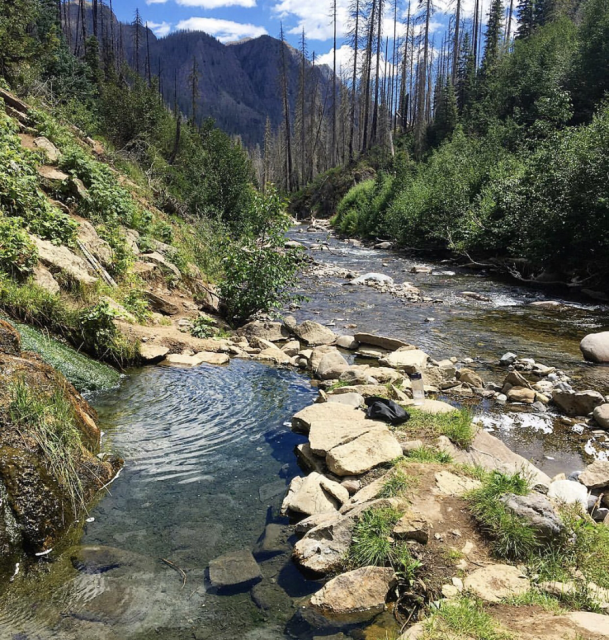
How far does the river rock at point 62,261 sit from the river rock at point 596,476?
24.9 ft

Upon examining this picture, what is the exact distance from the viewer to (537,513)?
3352mm

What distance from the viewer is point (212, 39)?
173750 millimetres

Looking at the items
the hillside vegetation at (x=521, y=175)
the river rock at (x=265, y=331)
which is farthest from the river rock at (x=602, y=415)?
the hillside vegetation at (x=521, y=175)

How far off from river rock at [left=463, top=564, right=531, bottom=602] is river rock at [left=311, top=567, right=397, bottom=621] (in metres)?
0.52

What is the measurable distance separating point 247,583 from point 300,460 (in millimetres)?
1879

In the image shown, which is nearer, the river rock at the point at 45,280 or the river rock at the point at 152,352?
the river rock at the point at 45,280

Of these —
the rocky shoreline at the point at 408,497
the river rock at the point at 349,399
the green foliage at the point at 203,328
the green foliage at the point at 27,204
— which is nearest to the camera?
the rocky shoreline at the point at 408,497

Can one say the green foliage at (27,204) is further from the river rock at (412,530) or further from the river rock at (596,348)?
the river rock at (596,348)

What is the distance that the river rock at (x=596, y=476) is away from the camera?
4.58 m

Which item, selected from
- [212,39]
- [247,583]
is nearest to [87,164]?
→ [247,583]

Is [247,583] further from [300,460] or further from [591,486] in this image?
[591,486]

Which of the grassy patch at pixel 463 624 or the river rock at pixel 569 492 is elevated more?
the grassy patch at pixel 463 624

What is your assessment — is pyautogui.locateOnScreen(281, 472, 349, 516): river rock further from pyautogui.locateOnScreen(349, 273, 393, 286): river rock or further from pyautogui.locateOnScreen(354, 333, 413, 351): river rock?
pyautogui.locateOnScreen(349, 273, 393, 286): river rock

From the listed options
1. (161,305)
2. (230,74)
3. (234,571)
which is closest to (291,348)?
(161,305)
